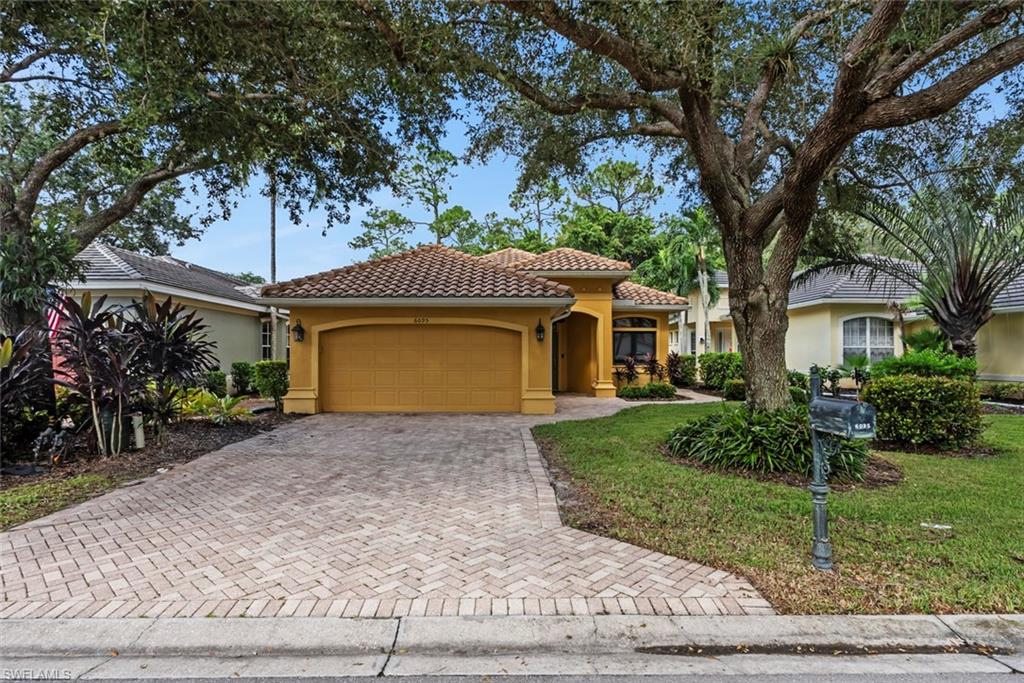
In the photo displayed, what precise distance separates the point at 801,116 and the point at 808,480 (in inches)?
285

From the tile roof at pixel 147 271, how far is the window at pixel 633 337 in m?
11.6

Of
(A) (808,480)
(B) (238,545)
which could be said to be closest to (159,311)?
(B) (238,545)

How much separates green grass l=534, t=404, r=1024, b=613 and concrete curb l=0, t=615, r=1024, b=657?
0.59 ft

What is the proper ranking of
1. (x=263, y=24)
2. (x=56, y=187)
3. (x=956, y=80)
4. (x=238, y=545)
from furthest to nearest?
(x=56, y=187)
(x=263, y=24)
(x=956, y=80)
(x=238, y=545)

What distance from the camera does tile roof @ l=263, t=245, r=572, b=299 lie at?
1161cm

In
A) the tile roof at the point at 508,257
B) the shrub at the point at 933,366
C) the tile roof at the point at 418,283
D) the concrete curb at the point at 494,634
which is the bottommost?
the concrete curb at the point at 494,634

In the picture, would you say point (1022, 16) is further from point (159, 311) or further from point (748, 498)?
point (159, 311)

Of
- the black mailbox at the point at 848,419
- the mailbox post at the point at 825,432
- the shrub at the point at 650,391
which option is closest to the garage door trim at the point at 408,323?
the shrub at the point at 650,391

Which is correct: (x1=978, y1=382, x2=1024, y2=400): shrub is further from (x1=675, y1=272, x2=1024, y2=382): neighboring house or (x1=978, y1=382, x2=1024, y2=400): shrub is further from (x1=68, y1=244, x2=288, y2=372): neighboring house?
(x1=68, y1=244, x2=288, y2=372): neighboring house

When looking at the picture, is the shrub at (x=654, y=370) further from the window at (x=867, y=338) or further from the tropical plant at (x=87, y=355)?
the tropical plant at (x=87, y=355)

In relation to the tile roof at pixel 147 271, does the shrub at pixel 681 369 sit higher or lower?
lower

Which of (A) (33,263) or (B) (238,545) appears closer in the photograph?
(B) (238,545)

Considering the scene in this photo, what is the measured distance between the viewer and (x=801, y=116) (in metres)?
9.48

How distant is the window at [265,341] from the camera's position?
64.3ft
